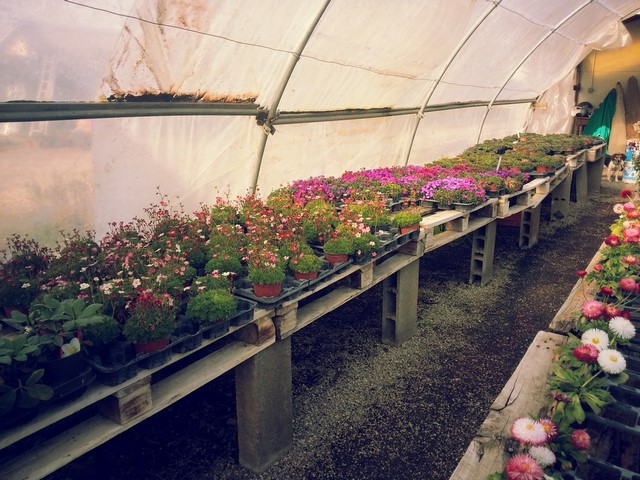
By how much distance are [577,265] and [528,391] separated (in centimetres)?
544

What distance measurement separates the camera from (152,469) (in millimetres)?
3006

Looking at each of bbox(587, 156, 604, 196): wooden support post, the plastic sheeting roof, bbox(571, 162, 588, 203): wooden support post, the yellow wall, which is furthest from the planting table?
the yellow wall

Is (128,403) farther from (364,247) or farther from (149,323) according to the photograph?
(364,247)

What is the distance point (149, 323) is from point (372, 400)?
6.96ft

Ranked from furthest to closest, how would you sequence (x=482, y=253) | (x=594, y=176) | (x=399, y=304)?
(x=594, y=176), (x=482, y=253), (x=399, y=304)

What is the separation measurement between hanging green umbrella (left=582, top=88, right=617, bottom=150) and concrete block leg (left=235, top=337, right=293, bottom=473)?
15794mm

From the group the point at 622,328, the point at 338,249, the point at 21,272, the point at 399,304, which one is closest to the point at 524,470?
the point at 622,328

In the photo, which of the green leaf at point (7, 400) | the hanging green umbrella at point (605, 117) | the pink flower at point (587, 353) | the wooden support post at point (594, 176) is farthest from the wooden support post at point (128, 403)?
the hanging green umbrella at point (605, 117)

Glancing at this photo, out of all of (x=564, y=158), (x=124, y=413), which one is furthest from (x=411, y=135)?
(x=124, y=413)

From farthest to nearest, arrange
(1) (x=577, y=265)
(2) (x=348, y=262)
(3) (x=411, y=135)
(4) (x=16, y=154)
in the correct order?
(3) (x=411, y=135)
(1) (x=577, y=265)
(2) (x=348, y=262)
(4) (x=16, y=154)

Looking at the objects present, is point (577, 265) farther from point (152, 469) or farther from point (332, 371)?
point (152, 469)

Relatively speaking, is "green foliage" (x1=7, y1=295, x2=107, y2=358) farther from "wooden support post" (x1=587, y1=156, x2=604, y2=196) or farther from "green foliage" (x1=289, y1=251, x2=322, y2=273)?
"wooden support post" (x1=587, y1=156, x2=604, y2=196)

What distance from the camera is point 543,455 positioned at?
1.54 meters

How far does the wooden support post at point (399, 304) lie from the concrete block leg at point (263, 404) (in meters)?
1.72
